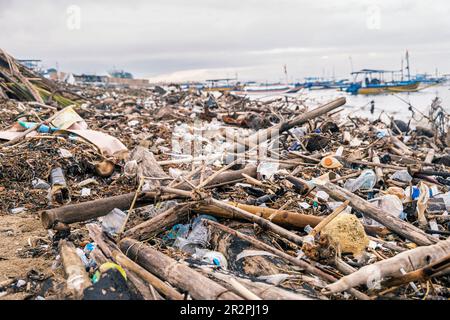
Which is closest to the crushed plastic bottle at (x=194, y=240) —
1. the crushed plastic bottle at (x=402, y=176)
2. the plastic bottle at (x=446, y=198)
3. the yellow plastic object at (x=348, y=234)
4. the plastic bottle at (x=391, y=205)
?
the yellow plastic object at (x=348, y=234)

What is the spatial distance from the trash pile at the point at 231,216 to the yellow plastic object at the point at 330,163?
32 millimetres

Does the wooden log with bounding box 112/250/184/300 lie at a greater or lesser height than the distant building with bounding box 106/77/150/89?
lesser

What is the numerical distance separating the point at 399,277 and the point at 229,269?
3.79ft

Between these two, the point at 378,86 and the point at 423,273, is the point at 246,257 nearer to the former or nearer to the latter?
the point at 423,273

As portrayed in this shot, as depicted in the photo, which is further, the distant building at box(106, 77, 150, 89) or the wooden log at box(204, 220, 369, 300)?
the distant building at box(106, 77, 150, 89)

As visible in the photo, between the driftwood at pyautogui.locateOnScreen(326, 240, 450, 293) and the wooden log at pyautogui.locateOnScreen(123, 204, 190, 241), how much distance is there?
1553mm

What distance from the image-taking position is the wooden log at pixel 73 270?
2.49m

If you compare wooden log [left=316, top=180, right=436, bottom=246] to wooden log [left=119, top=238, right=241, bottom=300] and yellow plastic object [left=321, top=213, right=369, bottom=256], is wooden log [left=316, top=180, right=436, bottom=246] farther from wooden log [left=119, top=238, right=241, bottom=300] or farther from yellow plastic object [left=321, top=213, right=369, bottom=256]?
wooden log [left=119, top=238, right=241, bottom=300]

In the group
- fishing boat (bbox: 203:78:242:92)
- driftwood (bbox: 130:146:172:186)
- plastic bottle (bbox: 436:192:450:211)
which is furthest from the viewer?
fishing boat (bbox: 203:78:242:92)

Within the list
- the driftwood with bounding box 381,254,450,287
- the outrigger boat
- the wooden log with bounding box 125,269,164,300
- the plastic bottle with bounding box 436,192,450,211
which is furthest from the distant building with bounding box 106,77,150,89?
the driftwood with bounding box 381,254,450,287

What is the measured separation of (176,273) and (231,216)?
3.43ft

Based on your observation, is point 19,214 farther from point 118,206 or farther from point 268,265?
point 268,265

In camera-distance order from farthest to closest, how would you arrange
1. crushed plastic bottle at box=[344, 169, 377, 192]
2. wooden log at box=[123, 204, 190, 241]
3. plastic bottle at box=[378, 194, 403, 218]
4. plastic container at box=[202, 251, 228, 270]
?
1. crushed plastic bottle at box=[344, 169, 377, 192]
2. plastic bottle at box=[378, 194, 403, 218]
3. wooden log at box=[123, 204, 190, 241]
4. plastic container at box=[202, 251, 228, 270]

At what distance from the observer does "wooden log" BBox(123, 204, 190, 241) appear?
3.35 metres
